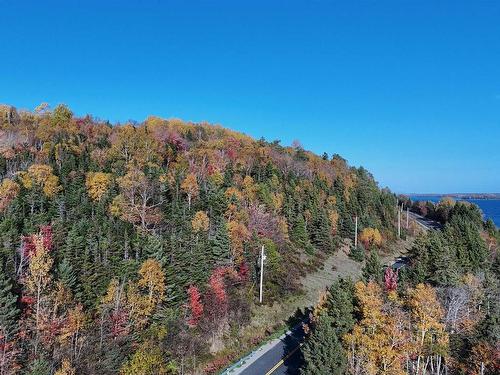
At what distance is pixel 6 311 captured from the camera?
1284 inches

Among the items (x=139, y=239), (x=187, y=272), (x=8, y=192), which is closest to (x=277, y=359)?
(x=187, y=272)

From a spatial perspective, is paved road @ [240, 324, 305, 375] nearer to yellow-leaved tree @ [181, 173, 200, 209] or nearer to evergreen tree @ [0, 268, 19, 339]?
evergreen tree @ [0, 268, 19, 339]

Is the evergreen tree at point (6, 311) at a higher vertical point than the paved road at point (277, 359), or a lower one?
higher

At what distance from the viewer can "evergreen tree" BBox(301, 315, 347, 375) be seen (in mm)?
32744

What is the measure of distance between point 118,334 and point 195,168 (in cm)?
5424

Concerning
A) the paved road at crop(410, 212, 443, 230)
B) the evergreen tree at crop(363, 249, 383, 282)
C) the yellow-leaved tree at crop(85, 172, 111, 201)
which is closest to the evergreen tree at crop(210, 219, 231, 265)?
the evergreen tree at crop(363, 249, 383, 282)

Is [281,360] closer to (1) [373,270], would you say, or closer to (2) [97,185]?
(1) [373,270]

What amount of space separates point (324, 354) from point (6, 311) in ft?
88.3

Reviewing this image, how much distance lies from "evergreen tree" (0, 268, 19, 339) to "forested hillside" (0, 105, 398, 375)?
12 centimetres

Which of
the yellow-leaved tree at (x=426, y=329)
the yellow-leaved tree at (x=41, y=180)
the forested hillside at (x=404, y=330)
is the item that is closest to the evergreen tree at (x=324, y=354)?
the forested hillside at (x=404, y=330)

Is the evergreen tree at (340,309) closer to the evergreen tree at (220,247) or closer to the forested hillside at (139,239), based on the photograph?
the forested hillside at (139,239)

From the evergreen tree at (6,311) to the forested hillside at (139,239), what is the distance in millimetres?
123

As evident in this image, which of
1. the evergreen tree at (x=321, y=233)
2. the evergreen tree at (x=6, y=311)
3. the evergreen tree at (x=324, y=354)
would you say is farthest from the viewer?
the evergreen tree at (x=321, y=233)

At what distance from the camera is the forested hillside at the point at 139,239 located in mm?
35469
